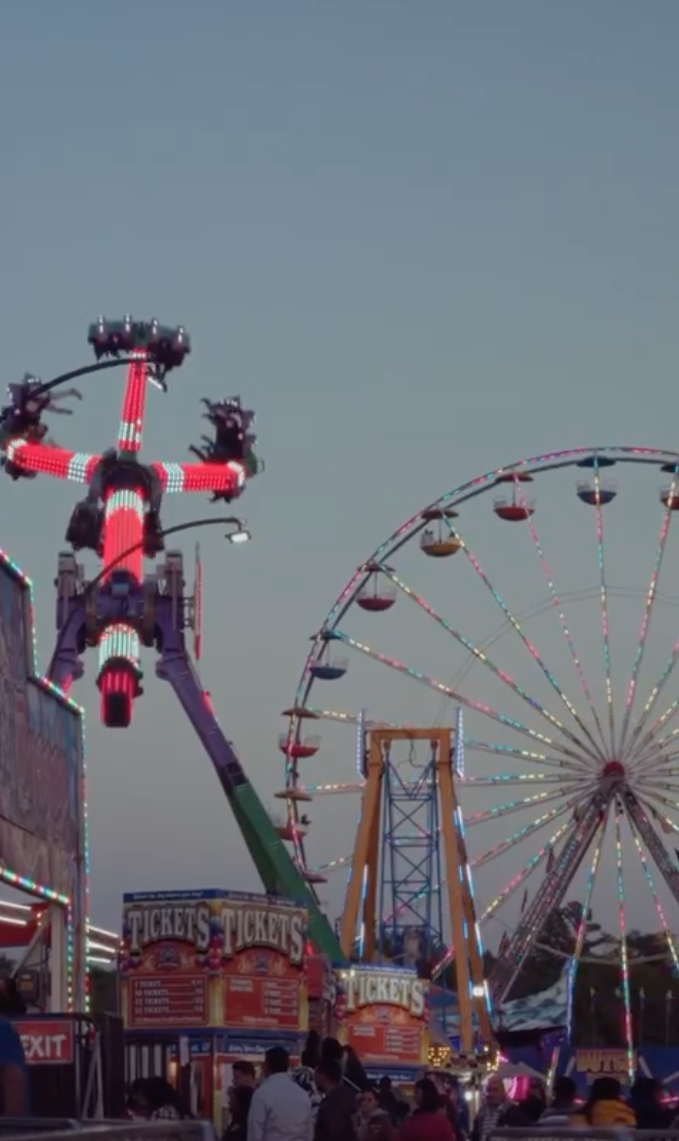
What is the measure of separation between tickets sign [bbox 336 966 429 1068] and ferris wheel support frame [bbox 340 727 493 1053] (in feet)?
27.6

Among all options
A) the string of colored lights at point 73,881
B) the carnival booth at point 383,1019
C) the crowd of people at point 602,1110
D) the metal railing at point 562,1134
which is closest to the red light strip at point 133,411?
the carnival booth at point 383,1019

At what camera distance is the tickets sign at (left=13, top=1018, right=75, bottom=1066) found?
40.6ft

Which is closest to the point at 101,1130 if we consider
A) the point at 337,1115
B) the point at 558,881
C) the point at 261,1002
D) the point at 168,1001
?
the point at 337,1115

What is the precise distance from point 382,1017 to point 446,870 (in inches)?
411

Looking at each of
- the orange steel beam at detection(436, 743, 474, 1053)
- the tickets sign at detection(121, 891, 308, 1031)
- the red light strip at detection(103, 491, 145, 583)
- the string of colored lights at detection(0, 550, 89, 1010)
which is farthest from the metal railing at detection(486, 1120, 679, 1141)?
the orange steel beam at detection(436, 743, 474, 1053)

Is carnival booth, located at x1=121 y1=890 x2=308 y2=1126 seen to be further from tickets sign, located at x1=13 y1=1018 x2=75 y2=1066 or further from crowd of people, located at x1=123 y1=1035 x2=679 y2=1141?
tickets sign, located at x1=13 y1=1018 x2=75 y2=1066

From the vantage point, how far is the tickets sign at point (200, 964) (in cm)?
2534

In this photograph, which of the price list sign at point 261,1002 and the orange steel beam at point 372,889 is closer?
the price list sign at point 261,1002

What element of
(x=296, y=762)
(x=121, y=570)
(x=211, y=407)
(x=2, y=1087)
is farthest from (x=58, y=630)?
(x=2, y=1087)

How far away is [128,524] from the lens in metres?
36.2

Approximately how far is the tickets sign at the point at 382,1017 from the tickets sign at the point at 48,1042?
2189 cm

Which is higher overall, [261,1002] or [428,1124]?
[261,1002]

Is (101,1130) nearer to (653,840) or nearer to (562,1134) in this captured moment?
(562,1134)

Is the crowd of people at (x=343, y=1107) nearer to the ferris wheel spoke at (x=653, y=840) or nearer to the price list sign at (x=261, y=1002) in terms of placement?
the price list sign at (x=261, y=1002)
